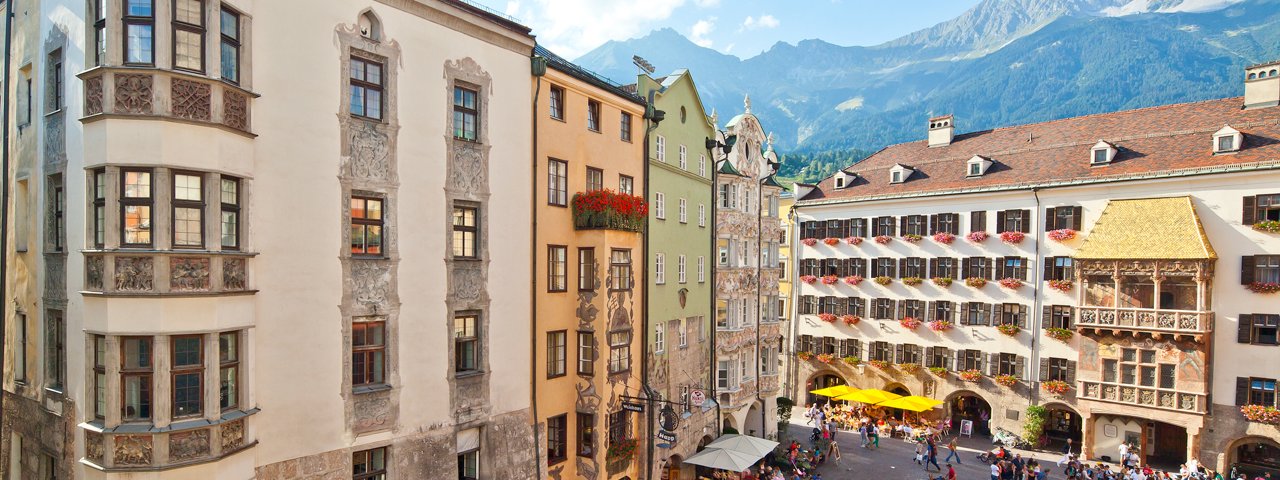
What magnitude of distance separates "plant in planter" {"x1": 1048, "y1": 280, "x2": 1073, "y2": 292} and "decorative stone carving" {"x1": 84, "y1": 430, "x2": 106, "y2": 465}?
4555 cm

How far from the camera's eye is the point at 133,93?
13.0m

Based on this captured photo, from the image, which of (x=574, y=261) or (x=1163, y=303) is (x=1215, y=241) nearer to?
(x=1163, y=303)

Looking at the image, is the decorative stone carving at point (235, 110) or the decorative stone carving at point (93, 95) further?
the decorative stone carving at point (235, 110)

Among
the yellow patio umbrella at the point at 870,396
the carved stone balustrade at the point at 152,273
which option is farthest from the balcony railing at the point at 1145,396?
the carved stone balustrade at the point at 152,273

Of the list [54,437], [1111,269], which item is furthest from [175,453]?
[1111,269]

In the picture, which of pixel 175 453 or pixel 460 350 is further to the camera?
pixel 460 350

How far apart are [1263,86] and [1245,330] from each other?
49.2 feet

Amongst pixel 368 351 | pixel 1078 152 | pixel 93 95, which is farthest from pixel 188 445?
pixel 1078 152

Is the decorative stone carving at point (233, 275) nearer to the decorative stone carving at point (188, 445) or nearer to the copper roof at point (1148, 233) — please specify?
the decorative stone carving at point (188, 445)

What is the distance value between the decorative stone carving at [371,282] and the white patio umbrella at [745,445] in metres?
18.6

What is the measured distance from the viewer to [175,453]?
531 inches

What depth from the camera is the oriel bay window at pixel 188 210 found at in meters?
13.4

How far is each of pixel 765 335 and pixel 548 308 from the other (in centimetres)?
1994

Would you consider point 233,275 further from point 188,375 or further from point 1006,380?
point 1006,380
